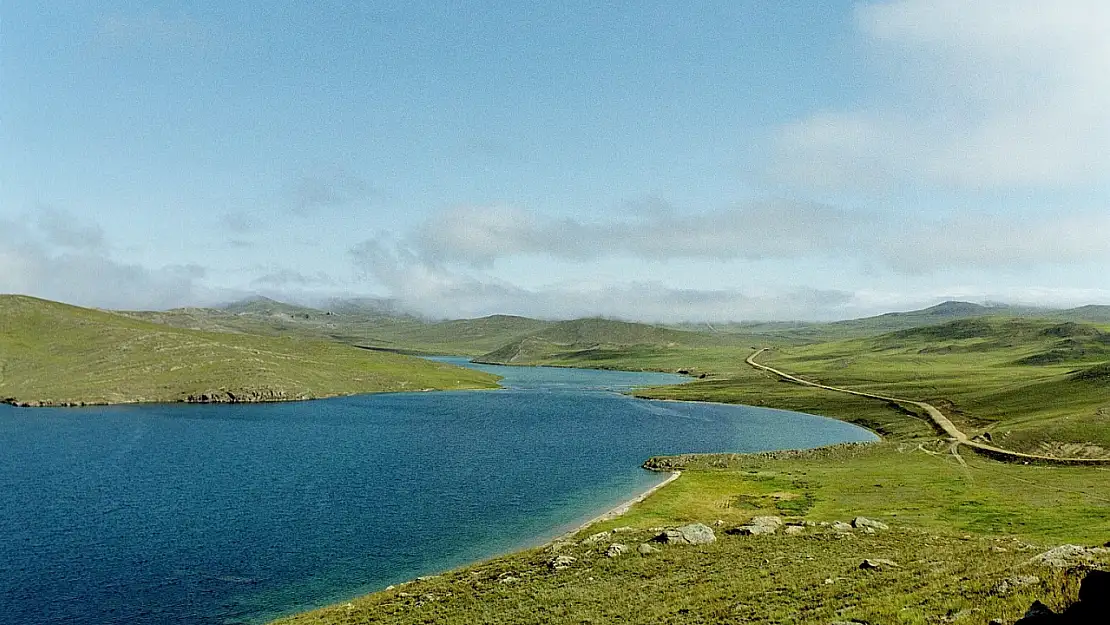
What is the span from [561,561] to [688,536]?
1334 centimetres

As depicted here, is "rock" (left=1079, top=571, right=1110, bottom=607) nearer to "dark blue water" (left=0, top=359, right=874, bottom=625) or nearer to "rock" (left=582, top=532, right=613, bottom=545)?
"rock" (left=582, top=532, right=613, bottom=545)

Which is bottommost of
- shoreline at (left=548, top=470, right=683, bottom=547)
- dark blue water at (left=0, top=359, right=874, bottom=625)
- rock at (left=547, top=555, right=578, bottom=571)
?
shoreline at (left=548, top=470, right=683, bottom=547)

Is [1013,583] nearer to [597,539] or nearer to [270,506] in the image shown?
[597,539]

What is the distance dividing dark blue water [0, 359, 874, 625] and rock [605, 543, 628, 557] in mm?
19425

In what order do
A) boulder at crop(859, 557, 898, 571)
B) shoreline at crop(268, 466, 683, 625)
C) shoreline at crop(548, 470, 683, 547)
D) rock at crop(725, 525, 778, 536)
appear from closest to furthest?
boulder at crop(859, 557, 898, 571)
shoreline at crop(268, 466, 683, 625)
rock at crop(725, 525, 778, 536)
shoreline at crop(548, 470, 683, 547)

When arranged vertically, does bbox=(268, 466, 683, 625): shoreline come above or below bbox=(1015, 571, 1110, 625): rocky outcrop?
below

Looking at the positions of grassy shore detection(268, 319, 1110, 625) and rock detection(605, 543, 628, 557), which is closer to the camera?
grassy shore detection(268, 319, 1110, 625)

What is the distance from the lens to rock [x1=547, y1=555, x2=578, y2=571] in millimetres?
57875

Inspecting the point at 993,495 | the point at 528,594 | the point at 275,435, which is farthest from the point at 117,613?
the point at 275,435

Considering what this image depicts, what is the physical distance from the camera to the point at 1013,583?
32.7 meters

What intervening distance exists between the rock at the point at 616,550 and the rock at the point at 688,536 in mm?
4191

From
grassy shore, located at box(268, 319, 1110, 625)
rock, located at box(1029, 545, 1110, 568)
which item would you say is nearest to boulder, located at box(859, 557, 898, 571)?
grassy shore, located at box(268, 319, 1110, 625)

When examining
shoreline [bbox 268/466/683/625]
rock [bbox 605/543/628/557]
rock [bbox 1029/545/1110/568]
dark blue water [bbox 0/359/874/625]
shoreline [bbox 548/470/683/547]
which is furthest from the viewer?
shoreline [bbox 548/470/683/547]

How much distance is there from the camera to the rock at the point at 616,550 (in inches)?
2348
